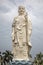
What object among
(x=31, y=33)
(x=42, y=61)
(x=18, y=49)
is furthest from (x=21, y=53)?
(x=42, y=61)

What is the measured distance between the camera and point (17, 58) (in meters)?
20.6

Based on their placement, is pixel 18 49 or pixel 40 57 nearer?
pixel 18 49

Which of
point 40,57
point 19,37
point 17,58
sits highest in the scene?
point 19,37

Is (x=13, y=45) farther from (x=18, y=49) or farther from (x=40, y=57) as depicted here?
(x=40, y=57)

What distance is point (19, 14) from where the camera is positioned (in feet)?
70.2

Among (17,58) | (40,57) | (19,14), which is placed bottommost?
(40,57)

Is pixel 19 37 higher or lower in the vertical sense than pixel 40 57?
higher

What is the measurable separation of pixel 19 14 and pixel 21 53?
2866 millimetres

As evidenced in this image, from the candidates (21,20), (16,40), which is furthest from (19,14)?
(16,40)

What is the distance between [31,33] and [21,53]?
1.62m

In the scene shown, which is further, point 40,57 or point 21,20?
point 40,57

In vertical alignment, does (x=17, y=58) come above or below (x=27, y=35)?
below

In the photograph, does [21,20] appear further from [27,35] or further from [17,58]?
[17,58]

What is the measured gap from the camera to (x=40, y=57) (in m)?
55.3
